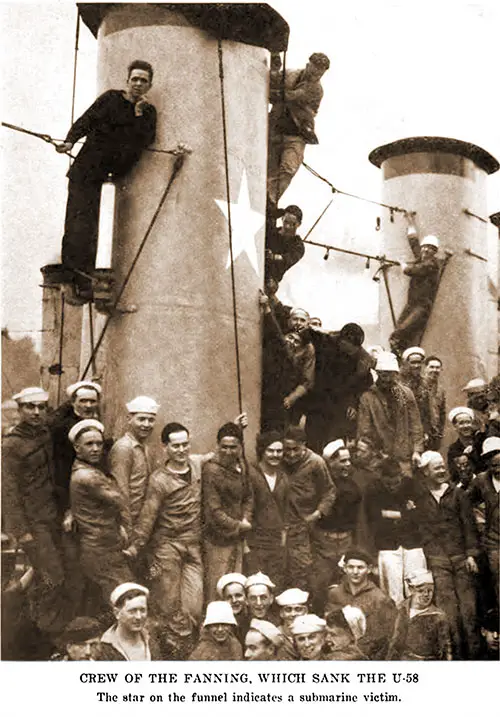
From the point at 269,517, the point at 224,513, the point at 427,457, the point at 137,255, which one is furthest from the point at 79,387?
the point at 427,457

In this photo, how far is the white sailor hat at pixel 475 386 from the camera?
25.8 ft

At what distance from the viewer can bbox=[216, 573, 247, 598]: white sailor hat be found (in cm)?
642

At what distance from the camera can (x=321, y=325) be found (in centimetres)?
757

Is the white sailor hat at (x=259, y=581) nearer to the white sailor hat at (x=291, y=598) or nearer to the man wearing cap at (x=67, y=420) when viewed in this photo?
the white sailor hat at (x=291, y=598)

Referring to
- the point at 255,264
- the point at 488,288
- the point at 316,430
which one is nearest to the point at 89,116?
the point at 255,264

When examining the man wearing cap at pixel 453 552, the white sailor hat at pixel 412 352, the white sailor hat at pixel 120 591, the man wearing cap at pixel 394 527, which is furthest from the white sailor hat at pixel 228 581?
the white sailor hat at pixel 412 352

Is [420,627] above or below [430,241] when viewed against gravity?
below

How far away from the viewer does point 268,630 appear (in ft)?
20.8

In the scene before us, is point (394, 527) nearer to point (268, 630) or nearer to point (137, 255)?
point (268, 630)

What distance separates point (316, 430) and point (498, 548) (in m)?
1.39

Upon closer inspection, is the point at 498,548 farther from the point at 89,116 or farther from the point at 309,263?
the point at 89,116

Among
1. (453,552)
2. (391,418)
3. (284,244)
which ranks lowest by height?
(453,552)

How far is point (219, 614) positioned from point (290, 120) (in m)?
3.42
